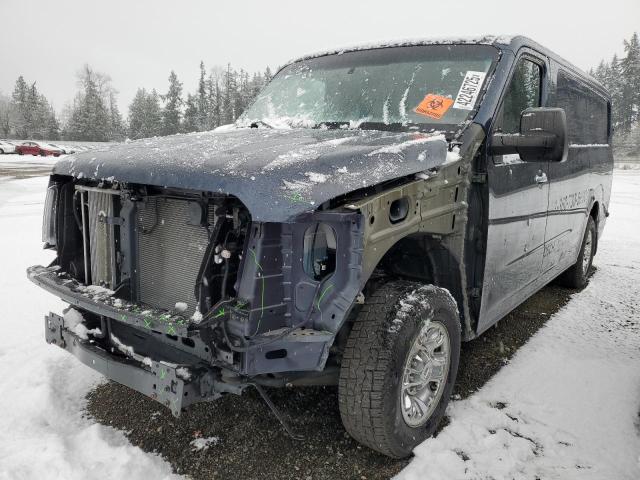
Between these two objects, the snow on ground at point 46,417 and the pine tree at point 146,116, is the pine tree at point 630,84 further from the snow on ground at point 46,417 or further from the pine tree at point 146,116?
the snow on ground at point 46,417

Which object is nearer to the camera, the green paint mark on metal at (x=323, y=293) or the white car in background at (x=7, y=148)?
the green paint mark on metal at (x=323, y=293)

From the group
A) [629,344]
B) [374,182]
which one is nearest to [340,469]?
[374,182]

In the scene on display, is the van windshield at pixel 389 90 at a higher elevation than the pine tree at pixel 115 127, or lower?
lower

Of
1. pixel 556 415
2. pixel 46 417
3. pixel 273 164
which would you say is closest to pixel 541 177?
pixel 556 415

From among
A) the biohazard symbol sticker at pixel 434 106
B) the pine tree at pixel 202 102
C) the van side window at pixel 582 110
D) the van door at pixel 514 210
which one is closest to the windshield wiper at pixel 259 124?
the biohazard symbol sticker at pixel 434 106

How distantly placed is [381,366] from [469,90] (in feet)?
5.91

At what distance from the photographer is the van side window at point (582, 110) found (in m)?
4.13

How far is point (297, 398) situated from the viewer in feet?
10.3

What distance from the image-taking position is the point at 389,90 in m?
3.29

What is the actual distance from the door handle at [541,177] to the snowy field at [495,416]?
1.32 metres

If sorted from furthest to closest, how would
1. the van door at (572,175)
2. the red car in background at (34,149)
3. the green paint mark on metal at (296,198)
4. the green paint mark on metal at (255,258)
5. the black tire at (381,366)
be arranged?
the red car in background at (34,149), the van door at (572,175), the black tire at (381,366), the green paint mark on metal at (255,258), the green paint mark on metal at (296,198)

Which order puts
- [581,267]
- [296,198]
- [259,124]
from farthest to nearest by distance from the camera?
[581,267], [259,124], [296,198]

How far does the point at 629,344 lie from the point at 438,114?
2.64m

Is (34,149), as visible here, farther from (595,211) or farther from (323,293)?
(323,293)
